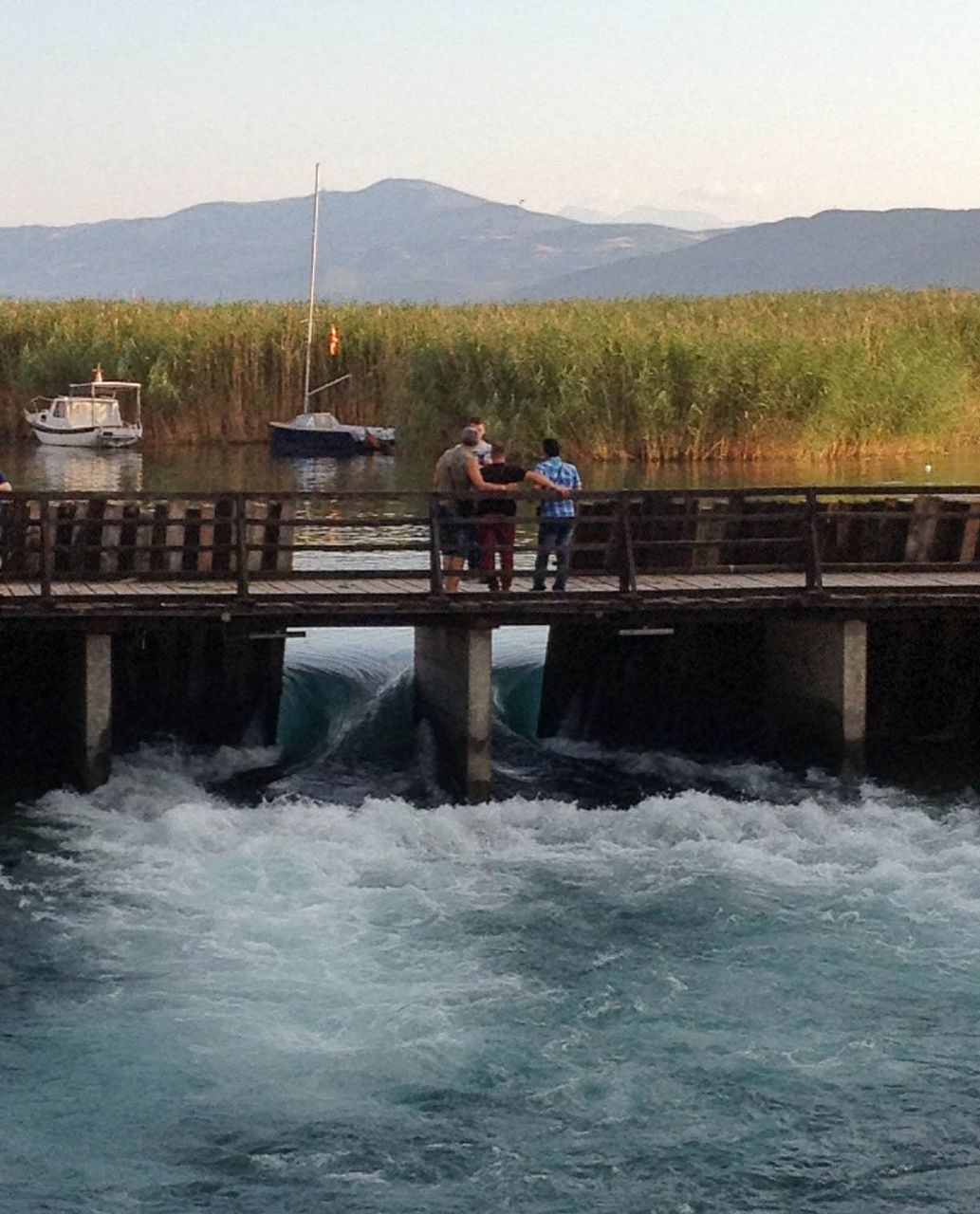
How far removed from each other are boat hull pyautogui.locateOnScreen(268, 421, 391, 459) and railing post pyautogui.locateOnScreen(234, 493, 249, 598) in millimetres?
33343

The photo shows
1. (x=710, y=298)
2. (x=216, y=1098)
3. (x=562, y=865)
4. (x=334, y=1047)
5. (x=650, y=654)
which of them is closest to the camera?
(x=216, y=1098)

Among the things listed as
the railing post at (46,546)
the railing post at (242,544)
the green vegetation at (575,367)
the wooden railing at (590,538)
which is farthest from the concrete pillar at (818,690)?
the green vegetation at (575,367)

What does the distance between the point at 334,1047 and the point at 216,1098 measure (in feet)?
3.58

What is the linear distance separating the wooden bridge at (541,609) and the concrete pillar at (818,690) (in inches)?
1.2

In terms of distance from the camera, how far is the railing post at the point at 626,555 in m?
20.7

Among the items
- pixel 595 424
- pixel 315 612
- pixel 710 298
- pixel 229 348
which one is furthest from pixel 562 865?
pixel 710 298

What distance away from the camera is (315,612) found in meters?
20.1

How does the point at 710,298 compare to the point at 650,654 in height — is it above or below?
above

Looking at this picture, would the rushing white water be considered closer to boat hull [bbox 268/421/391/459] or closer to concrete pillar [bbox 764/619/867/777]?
concrete pillar [bbox 764/619/867/777]

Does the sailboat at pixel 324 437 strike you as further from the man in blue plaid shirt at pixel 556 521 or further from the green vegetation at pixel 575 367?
the man in blue plaid shirt at pixel 556 521

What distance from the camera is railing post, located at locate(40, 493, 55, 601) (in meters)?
20.0

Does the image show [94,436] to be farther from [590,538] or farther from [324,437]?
[590,538]

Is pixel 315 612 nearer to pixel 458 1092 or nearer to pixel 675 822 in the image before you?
pixel 675 822

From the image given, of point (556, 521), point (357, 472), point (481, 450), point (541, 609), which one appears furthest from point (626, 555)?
point (357, 472)
